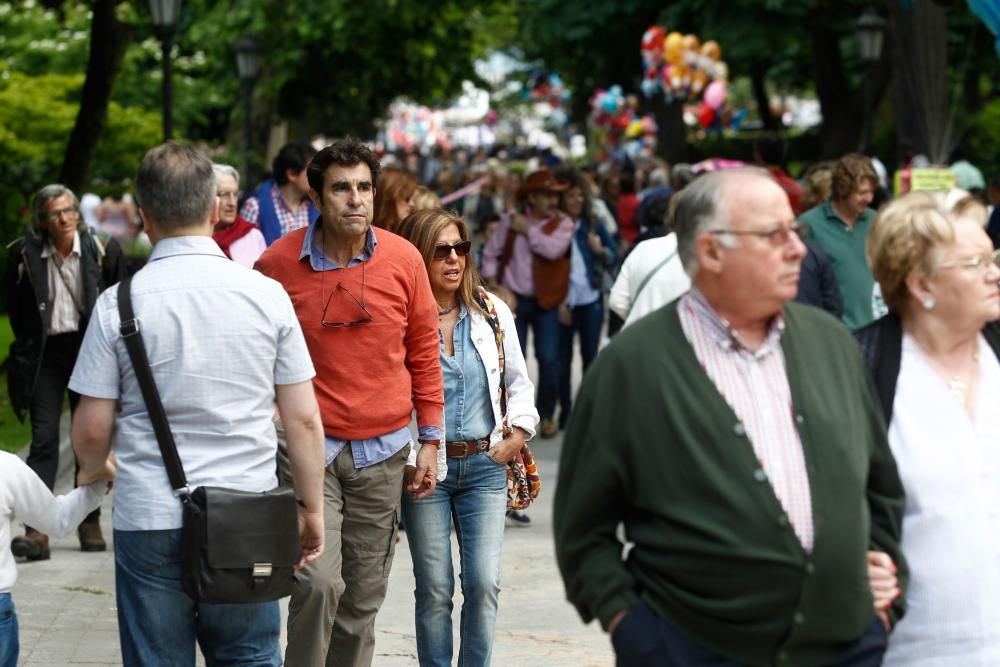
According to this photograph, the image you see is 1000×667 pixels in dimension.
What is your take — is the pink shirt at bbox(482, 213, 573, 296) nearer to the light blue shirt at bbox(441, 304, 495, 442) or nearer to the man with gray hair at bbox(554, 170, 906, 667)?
the light blue shirt at bbox(441, 304, 495, 442)

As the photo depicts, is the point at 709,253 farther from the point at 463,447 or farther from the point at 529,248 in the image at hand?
the point at 529,248

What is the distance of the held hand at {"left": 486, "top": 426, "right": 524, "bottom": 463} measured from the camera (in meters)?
5.77

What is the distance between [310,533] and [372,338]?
3.24 ft

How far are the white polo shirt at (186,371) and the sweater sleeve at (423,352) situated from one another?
131 cm

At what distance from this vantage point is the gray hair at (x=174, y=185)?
4105 mm

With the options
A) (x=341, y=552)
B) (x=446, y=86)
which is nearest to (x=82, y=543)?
(x=341, y=552)

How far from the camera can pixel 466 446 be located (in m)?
5.75

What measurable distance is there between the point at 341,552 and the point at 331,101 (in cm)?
2767

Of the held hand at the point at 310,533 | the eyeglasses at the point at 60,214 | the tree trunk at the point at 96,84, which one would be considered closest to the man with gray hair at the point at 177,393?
the held hand at the point at 310,533

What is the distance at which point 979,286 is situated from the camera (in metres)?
3.86

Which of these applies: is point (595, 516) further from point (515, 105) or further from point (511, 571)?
point (515, 105)

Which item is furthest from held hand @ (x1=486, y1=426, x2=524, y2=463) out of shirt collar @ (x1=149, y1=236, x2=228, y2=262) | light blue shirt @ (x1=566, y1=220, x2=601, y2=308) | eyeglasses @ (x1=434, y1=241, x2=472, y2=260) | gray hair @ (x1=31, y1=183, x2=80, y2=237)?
light blue shirt @ (x1=566, y1=220, x2=601, y2=308)

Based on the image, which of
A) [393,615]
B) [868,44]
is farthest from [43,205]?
[868,44]

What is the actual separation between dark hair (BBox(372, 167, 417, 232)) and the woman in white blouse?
12.2 feet
